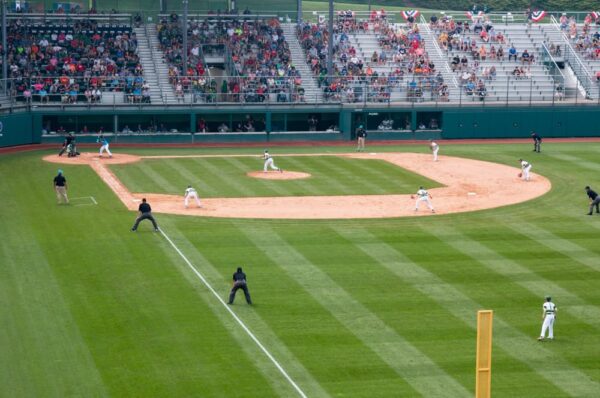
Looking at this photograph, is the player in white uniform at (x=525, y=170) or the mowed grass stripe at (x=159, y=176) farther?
the player in white uniform at (x=525, y=170)

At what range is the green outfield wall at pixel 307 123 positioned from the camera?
218 feet

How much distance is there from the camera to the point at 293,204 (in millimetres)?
47656

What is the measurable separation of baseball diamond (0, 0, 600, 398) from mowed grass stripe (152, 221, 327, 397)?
0.32 feet

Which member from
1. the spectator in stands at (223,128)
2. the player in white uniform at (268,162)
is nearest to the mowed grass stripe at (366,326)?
the player in white uniform at (268,162)

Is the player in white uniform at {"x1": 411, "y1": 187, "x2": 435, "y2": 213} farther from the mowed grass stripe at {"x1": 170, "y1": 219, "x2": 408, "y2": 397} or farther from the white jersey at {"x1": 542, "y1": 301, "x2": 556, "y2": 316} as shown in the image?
the white jersey at {"x1": 542, "y1": 301, "x2": 556, "y2": 316}

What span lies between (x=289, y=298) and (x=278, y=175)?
2353 centimetres

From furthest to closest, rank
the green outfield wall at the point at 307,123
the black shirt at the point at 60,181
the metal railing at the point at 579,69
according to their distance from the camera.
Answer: the metal railing at the point at 579,69, the green outfield wall at the point at 307,123, the black shirt at the point at 60,181

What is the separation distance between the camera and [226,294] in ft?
108

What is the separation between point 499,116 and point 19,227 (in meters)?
38.9

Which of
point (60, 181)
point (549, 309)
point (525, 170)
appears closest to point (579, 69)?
point (525, 170)

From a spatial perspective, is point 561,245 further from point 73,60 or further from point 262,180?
point 73,60

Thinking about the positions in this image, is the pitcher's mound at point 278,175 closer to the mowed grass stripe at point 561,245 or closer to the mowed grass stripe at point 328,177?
the mowed grass stripe at point 328,177

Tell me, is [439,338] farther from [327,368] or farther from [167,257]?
[167,257]

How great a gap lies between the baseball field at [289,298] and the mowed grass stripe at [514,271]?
0.10 meters
